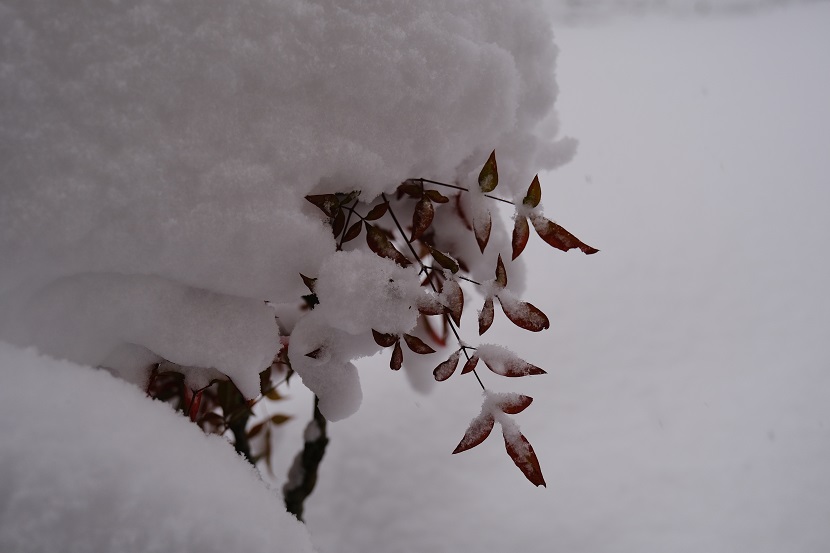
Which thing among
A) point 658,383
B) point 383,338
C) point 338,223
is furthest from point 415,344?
point 658,383

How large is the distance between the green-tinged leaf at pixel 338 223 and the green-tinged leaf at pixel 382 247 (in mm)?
28

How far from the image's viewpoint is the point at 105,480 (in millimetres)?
359

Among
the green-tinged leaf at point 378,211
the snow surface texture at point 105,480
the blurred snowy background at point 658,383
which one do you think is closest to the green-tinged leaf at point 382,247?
the green-tinged leaf at point 378,211

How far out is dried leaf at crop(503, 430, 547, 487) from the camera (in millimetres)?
496

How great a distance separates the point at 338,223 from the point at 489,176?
0.50ft

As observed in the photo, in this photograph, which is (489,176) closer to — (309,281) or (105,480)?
(309,281)

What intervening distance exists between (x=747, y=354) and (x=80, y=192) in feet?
4.64

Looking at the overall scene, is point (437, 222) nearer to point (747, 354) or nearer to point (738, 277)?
point (747, 354)

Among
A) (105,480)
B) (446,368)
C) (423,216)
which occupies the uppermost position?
(423,216)

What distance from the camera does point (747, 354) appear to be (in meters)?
1.34

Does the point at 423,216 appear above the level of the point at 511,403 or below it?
above

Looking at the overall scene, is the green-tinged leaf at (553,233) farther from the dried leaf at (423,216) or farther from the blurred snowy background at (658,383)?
the blurred snowy background at (658,383)

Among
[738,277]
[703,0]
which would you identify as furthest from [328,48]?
[703,0]

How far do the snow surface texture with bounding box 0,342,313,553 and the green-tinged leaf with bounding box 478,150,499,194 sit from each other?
32cm
